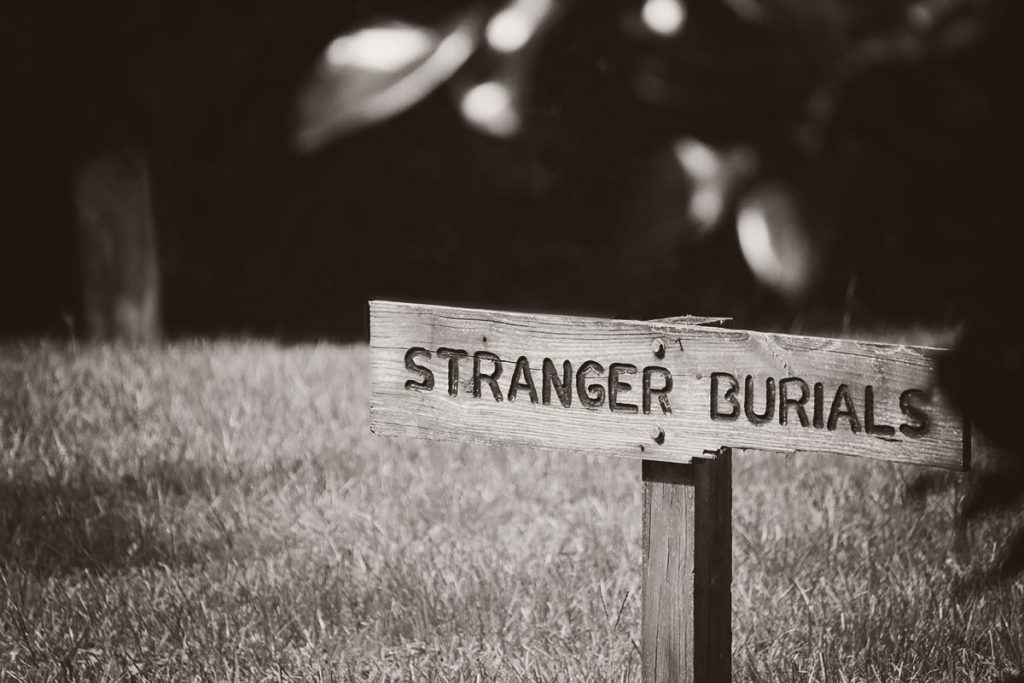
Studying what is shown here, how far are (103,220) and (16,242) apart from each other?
409 cm

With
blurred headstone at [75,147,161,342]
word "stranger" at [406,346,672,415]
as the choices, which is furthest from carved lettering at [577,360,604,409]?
blurred headstone at [75,147,161,342]

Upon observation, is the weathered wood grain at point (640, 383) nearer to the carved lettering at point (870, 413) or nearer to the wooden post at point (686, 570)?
the carved lettering at point (870, 413)

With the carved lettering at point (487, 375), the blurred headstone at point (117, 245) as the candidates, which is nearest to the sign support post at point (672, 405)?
the carved lettering at point (487, 375)

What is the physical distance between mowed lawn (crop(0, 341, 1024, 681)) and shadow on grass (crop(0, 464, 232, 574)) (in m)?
0.01

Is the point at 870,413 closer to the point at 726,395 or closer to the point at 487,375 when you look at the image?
the point at 726,395

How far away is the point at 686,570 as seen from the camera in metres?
2.37

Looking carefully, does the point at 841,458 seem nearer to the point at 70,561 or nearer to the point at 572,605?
the point at 572,605

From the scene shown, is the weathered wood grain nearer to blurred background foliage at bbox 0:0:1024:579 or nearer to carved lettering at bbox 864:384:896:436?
carved lettering at bbox 864:384:896:436

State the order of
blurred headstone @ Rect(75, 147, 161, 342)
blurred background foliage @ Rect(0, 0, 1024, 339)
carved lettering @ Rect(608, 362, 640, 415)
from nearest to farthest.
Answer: blurred background foliage @ Rect(0, 0, 1024, 339), carved lettering @ Rect(608, 362, 640, 415), blurred headstone @ Rect(75, 147, 161, 342)

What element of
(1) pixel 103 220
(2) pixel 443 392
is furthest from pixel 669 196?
(1) pixel 103 220

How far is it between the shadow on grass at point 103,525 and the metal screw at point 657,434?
2262mm

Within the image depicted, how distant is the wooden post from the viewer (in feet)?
7.70

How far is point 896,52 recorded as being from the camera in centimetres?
61

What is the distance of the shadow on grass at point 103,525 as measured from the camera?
13.4ft
